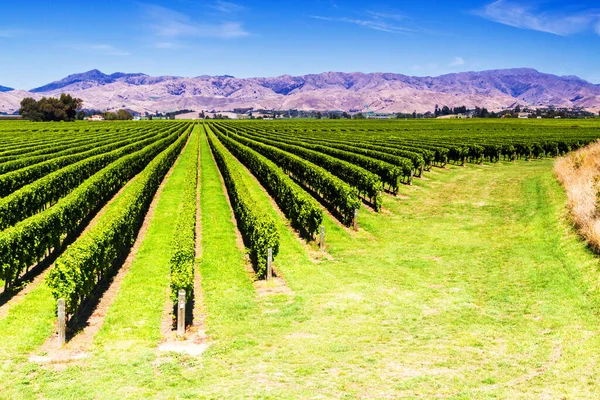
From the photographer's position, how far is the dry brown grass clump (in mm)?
19750

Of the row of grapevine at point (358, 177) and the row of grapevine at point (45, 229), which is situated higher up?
the row of grapevine at point (358, 177)

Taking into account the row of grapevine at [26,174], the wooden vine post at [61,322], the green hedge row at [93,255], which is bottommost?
the wooden vine post at [61,322]

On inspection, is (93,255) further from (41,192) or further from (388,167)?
(388,167)

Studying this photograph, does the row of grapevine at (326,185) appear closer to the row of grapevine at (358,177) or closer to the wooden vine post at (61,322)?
the row of grapevine at (358,177)

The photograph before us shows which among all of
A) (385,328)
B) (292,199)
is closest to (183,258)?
(385,328)

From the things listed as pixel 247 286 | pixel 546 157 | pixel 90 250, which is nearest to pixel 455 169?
pixel 546 157

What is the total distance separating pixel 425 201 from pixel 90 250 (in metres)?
24.1

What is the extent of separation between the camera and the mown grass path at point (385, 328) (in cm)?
1066

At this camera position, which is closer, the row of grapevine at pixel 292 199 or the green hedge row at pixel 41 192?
the green hedge row at pixel 41 192

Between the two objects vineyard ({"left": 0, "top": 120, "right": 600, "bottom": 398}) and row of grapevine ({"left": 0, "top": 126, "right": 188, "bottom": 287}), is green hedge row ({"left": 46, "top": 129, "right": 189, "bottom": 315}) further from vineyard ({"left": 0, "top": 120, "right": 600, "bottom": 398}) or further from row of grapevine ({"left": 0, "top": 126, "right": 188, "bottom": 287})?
row of grapevine ({"left": 0, "top": 126, "right": 188, "bottom": 287})

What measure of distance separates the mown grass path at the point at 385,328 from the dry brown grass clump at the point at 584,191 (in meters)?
0.80

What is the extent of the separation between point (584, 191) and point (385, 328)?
1712 centimetres

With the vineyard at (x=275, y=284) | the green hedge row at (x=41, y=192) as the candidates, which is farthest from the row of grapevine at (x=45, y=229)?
the green hedge row at (x=41, y=192)

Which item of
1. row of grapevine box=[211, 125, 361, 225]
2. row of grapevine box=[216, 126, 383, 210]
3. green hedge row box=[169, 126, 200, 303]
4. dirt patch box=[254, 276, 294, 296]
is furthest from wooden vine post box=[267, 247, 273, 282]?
row of grapevine box=[216, 126, 383, 210]
